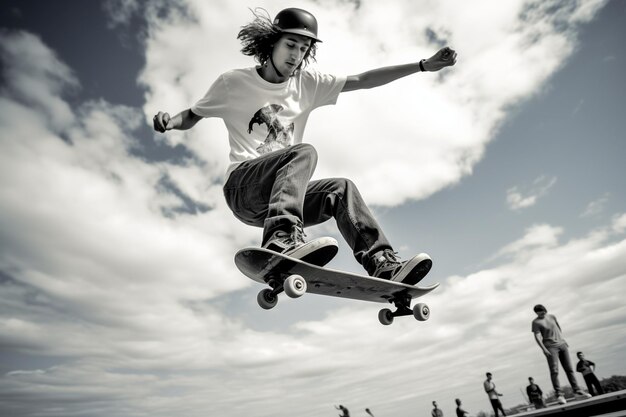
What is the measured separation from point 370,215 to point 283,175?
98cm

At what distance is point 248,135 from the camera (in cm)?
385

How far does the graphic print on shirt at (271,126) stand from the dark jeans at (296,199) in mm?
298

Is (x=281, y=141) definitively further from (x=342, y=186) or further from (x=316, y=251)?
(x=316, y=251)

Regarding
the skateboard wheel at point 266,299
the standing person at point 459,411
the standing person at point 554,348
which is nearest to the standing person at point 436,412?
the standing person at point 459,411

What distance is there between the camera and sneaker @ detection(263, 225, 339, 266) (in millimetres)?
3064

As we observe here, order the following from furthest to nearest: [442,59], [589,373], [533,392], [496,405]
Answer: [496,405] → [533,392] → [589,373] → [442,59]

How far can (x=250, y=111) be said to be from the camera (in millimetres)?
3867

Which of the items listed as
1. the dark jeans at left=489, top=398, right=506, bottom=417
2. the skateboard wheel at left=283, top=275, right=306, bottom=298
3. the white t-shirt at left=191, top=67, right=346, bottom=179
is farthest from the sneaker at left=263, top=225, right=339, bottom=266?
the dark jeans at left=489, top=398, right=506, bottom=417

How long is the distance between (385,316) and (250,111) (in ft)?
7.93

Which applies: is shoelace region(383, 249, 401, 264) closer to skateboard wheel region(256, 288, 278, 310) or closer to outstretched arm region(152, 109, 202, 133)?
skateboard wheel region(256, 288, 278, 310)

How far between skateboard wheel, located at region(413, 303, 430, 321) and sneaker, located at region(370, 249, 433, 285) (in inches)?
12.3

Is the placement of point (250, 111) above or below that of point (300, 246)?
above

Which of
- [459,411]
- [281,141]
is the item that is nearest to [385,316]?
[281,141]

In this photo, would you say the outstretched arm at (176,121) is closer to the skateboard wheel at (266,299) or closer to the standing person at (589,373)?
the skateboard wheel at (266,299)
